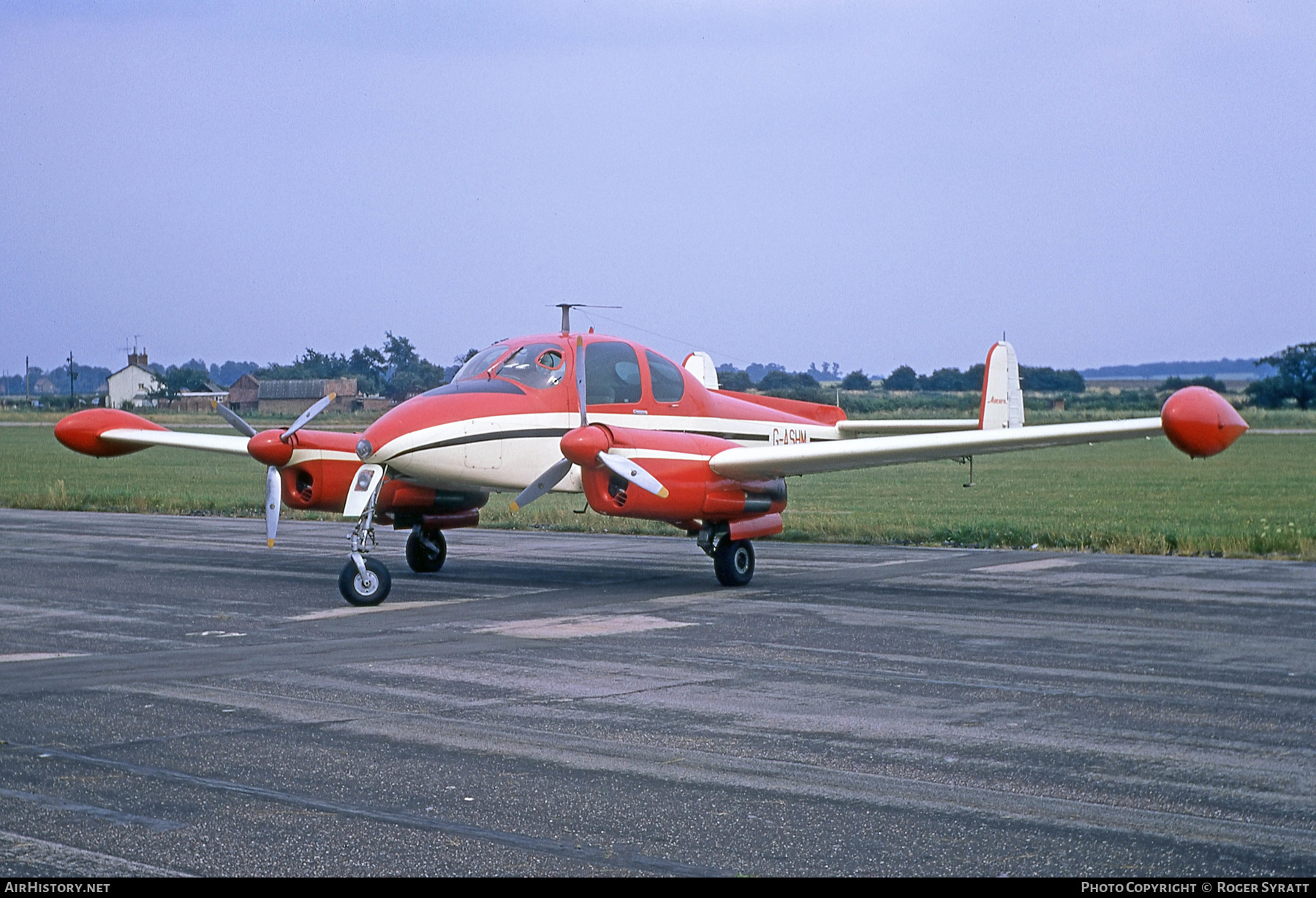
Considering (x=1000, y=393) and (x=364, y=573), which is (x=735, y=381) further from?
Result: (x=364, y=573)

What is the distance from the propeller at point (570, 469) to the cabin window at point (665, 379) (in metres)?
1.09

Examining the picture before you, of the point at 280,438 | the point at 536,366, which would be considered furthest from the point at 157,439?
the point at 536,366

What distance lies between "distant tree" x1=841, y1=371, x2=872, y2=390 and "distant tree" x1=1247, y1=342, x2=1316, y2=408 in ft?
104

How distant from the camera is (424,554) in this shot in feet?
56.1

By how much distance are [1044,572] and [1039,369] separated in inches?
3080

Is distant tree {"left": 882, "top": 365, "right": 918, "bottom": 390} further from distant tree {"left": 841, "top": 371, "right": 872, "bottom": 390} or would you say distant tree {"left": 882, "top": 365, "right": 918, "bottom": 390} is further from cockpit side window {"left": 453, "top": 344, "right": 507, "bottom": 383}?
cockpit side window {"left": 453, "top": 344, "right": 507, "bottom": 383}

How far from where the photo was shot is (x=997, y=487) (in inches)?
1458

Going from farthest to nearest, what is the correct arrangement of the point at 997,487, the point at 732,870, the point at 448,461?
1. the point at 997,487
2. the point at 448,461
3. the point at 732,870

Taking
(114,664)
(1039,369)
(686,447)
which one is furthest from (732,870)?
(1039,369)

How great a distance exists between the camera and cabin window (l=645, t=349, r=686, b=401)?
52.6 feet

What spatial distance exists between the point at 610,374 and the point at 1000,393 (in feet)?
23.5

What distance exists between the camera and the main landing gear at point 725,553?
49.9ft

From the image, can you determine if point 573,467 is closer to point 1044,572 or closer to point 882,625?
point 882,625

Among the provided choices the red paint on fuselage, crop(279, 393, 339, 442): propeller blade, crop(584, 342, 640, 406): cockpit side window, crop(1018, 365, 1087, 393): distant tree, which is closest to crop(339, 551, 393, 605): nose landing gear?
the red paint on fuselage
